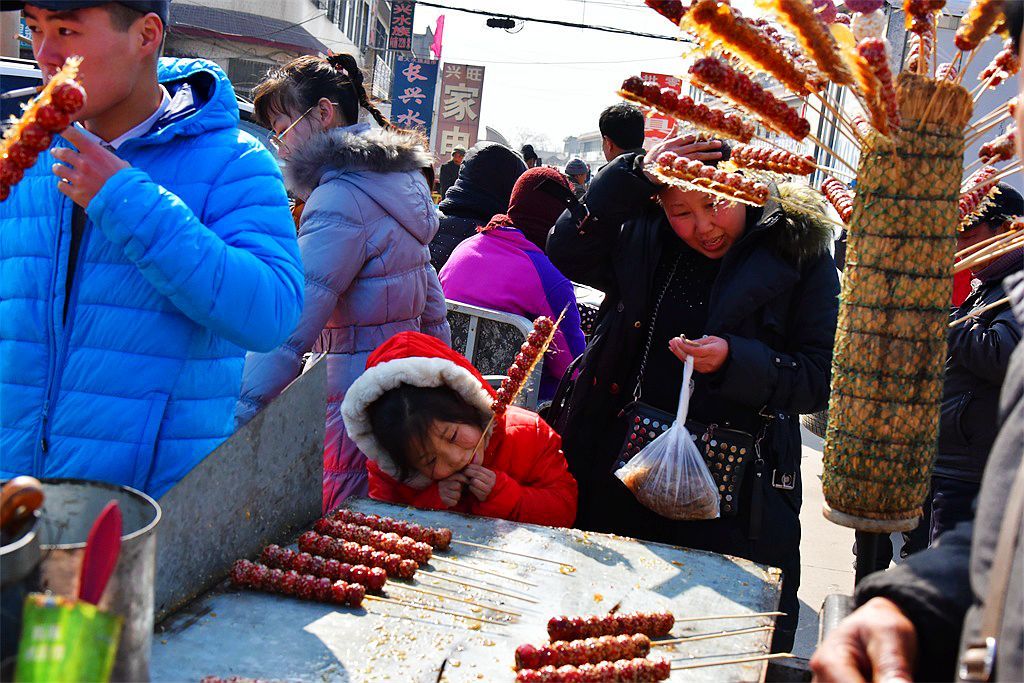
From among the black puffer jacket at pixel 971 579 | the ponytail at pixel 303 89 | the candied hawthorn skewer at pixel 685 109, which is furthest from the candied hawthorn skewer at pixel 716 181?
the ponytail at pixel 303 89

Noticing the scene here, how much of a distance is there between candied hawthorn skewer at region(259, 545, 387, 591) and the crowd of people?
0.38m

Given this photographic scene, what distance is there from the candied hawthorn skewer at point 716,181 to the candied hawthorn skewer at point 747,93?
0.27m

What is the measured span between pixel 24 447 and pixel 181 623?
1.73 feet

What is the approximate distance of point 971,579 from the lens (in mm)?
1264

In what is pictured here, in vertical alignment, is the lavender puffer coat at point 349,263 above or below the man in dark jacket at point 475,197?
below

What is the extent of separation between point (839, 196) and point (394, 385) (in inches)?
59.3

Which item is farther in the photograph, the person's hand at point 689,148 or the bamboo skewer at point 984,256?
the person's hand at point 689,148

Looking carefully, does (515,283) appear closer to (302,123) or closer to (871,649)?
(302,123)

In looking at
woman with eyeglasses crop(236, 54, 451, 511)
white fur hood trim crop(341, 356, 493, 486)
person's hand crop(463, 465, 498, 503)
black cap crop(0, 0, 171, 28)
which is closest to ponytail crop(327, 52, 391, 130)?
woman with eyeglasses crop(236, 54, 451, 511)

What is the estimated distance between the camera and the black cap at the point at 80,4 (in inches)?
75.1

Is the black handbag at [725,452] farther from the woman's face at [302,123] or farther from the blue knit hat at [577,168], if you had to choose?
the blue knit hat at [577,168]

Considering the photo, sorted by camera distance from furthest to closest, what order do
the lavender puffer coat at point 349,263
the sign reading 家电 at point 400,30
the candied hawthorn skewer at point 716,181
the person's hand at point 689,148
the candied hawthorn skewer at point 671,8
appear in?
1. the sign reading 家电 at point 400,30
2. the lavender puffer coat at point 349,263
3. the person's hand at point 689,148
4. the candied hawthorn skewer at point 716,181
5. the candied hawthorn skewer at point 671,8

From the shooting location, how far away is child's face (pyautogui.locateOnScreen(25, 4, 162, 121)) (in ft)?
6.45

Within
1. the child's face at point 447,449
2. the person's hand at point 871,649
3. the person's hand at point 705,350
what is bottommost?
the child's face at point 447,449
